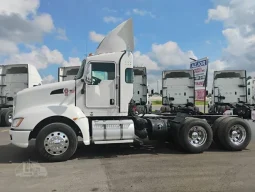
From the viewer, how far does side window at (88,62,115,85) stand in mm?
9297

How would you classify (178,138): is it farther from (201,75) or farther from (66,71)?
(66,71)

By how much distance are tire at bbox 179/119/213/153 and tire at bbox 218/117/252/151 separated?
0.55 meters

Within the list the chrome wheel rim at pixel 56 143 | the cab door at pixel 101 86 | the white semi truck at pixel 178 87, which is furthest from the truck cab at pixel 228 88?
the chrome wheel rim at pixel 56 143

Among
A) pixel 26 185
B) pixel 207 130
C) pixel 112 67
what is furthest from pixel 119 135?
pixel 26 185

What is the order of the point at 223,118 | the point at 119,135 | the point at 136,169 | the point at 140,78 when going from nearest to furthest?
the point at 136,169 → the point at 119,135 → the point at 223,118 → the point at 140,78

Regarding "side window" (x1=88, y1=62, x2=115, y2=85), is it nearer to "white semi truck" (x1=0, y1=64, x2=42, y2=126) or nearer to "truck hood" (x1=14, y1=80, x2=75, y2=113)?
"truck hood" (x1=14, y1=80, x2=75, y2=113)

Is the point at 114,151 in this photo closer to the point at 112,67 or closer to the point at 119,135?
the point at 119,135

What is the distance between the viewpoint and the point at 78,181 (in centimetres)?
671

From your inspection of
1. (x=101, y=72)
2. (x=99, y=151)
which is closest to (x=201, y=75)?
(x=99, y=151)

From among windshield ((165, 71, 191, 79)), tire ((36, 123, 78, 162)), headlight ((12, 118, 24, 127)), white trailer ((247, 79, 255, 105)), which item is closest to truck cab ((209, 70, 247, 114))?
windshield ((165, 71, 191, 79))

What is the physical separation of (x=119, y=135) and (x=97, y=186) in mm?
2958

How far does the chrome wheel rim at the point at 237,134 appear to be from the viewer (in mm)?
10273

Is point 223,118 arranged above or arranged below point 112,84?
below

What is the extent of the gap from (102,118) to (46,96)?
165cm
